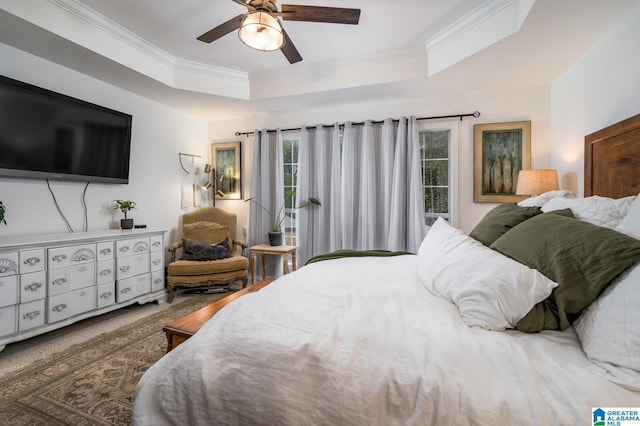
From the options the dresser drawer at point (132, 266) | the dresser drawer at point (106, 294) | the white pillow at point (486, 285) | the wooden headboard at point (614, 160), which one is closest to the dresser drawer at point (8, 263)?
the dresser drawer at point (106, 294)

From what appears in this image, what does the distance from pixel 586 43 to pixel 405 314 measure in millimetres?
2748

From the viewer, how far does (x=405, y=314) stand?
1.00m

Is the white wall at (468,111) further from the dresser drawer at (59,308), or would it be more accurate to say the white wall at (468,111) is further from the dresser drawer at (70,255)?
the dresser drawer at (59,308)

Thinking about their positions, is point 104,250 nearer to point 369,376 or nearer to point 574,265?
point 369,376

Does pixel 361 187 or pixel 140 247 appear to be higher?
pixel 361 187

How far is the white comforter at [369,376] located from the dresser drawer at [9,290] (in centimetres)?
215

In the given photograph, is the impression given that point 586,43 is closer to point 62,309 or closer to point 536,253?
point 536,253

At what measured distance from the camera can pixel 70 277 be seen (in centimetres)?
245

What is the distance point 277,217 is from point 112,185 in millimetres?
1967

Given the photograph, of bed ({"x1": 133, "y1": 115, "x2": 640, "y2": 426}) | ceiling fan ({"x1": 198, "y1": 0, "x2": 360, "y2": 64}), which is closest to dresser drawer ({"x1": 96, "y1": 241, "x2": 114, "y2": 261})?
ceiling fan ({"x1": 198, "y1": 0, "x2": 360, "y2": 64})

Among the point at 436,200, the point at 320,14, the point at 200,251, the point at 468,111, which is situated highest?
the point at 320,14

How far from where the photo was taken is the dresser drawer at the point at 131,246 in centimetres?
286

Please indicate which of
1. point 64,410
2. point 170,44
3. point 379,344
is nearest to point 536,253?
point 379,344

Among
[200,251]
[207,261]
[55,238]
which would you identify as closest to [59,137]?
[55,238]
